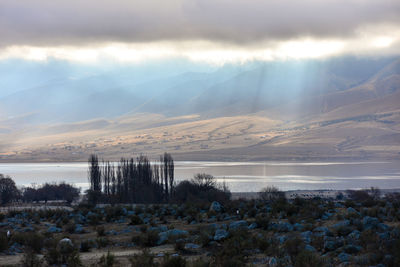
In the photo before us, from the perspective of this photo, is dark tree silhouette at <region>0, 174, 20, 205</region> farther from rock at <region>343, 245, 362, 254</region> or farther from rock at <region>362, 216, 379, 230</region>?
rock at <region>343, 245, 362, 254</region>

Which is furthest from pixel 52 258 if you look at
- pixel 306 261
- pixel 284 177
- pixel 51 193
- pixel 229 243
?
pixel 284 177

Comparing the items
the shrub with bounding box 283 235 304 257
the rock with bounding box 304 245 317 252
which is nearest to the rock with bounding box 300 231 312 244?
the rock with bounding box 304 245 317 252

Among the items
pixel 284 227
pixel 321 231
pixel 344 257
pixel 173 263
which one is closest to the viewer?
pixel 173 263

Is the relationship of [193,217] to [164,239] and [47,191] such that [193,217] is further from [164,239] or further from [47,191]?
[47,191]

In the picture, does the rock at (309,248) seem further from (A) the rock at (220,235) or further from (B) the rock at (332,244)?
(A) the rock at (220,235)

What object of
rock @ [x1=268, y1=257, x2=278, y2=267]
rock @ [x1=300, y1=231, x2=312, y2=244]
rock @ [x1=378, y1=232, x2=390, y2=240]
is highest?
rock @ [x1=378, y1=232, x2=390, y2=240]

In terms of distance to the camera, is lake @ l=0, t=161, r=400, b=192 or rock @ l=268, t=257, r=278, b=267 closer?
rock @ l=268, t=257, r=278, b=267

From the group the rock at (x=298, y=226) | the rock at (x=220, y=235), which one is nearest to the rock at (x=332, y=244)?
the rock at (x=220, y=235)

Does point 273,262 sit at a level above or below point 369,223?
below

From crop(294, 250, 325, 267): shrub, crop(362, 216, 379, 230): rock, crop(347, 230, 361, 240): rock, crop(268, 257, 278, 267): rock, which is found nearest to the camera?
crop(294, 250, 325, 267): shrub

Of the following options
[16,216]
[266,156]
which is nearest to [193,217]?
[16,216]

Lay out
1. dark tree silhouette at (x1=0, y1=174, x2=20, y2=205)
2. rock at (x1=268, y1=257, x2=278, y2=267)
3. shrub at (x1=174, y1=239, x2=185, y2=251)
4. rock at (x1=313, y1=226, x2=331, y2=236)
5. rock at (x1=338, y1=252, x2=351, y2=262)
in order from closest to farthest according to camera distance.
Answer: rock at (x1=268, y1=257, x2=278, y2=267)
rock at (x1=338, y1=252, x2=351, y2=262)
shrub at (x1=174, y1=239, x2=185, y2=251)
rock at (x1=313, y1=226, x2=331, y2=236)
dark tree silhouette at (x1=0, y1=174, x2=20, y2=205)

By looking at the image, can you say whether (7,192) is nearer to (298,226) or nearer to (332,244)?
(298,226)

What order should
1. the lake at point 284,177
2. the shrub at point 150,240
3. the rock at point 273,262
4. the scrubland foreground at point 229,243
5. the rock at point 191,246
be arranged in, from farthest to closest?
1. the lake at point 284,177
2. the shrub at point 150,240
3. the rock at point 191,246
4. the scrubland foreground at point 229,243
5. the rock at point 273,262
